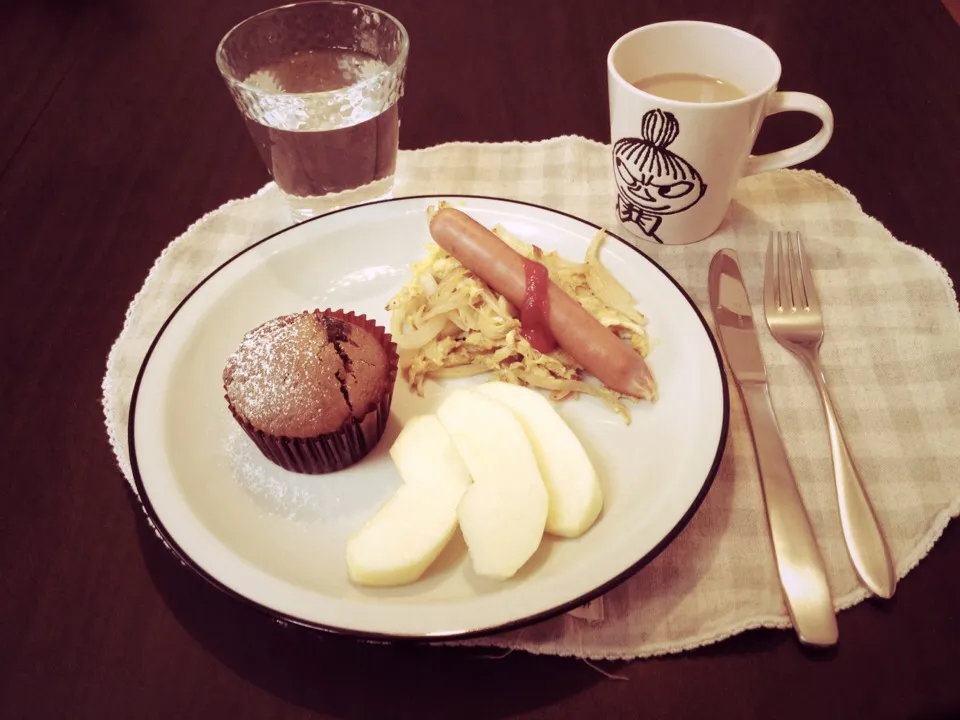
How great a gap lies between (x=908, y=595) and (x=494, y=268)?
108 cm

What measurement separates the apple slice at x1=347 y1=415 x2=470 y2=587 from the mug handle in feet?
3.88

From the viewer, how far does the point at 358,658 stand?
1176 millimetres

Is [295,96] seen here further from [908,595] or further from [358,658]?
[908,595]

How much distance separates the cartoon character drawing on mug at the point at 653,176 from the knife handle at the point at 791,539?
63 centimetres

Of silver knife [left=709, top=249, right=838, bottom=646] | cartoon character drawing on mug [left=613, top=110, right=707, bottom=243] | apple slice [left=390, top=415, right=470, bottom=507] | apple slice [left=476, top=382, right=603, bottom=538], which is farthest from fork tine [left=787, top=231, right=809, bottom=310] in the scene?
apple slice [left=390, top=415, right=470, bottom=507]

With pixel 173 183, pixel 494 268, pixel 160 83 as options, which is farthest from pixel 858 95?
pixel 160 83

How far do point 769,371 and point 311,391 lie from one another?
1.06 m

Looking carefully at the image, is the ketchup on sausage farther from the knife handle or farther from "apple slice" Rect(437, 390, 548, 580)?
the knife handle

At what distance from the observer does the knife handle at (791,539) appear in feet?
3.82

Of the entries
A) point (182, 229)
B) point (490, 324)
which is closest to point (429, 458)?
point (490, 324)

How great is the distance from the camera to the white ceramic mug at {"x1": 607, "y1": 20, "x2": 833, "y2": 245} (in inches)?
66.4

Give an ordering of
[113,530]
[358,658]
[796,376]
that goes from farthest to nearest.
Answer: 1. [796,376]
2. [113,530]
3. [358,658]

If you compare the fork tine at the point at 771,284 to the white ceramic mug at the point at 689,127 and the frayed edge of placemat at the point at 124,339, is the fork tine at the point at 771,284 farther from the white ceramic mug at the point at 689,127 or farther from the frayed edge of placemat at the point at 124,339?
the frayed edge of placemat at the point at 124,339

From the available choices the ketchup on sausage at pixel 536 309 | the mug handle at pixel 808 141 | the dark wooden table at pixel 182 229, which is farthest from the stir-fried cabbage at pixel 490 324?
the dark wooden table at pixel 182 229
